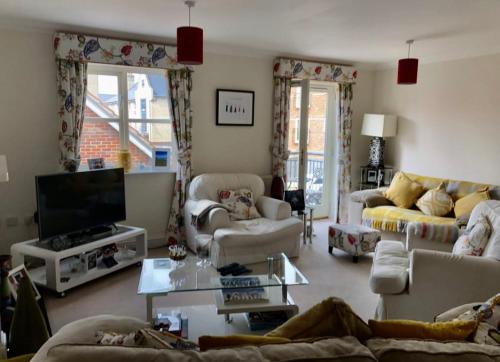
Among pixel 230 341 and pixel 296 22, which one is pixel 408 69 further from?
pixel 230 341

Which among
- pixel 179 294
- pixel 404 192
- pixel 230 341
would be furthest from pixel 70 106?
pixel 404 192

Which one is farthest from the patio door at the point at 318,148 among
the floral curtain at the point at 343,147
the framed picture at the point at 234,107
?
the framed picture at the point at 234,107

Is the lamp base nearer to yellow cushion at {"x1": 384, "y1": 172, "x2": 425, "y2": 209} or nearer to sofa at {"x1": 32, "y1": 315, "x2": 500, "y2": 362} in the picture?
yellow cushion at {"x1": 384, "y1": 172, "x2": 425, "y2": 209}

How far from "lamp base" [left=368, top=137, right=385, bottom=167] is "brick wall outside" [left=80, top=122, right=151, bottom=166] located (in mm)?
3273

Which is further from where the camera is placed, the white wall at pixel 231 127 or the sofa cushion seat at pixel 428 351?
the white wall at pixel 231 127

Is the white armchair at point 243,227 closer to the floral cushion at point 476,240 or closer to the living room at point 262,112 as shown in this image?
the living room at point 262,112

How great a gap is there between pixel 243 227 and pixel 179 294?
3.18 ft

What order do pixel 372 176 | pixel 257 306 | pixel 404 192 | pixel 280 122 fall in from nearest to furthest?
pixel 257 306 → pixel 404 192 → pixel 280 122 → pixel 372 176

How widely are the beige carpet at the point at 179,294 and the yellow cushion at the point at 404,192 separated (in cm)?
98

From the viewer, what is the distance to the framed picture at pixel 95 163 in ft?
13.3

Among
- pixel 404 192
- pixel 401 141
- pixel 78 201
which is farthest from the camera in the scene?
pixel 401 141

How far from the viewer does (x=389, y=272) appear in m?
2.65

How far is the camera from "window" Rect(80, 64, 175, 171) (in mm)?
4211

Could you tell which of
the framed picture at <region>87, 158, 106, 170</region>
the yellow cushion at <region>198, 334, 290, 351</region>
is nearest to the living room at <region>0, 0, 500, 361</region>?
the framed picture at <region>87, 158, 106, 170</region>
